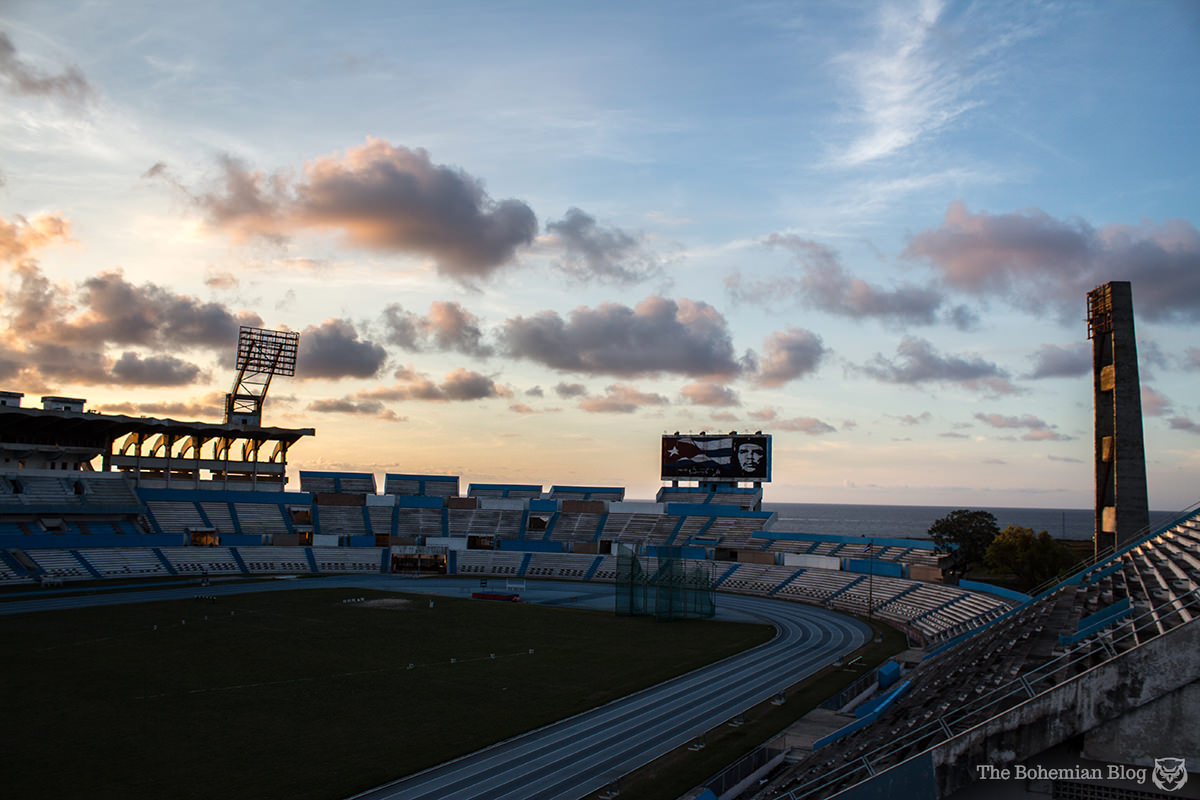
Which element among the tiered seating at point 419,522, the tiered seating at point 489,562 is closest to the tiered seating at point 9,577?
the tiered seating at point 419,522

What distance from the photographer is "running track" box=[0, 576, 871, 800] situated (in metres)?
22.3

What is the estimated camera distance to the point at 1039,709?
10.0 meters

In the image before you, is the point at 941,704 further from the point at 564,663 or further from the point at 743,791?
the point at 564,663

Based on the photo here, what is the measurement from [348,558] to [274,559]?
774 centimetres

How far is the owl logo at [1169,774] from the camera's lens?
30.6ft

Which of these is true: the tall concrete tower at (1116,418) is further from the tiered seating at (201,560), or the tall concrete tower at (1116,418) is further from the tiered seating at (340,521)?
the tiered seating at (201,560)

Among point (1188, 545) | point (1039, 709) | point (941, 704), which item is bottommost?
point (941, 704)

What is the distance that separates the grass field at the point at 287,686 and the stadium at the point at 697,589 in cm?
77

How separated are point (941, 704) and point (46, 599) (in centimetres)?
6289

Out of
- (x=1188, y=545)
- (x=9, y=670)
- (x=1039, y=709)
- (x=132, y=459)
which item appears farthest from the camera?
(x=132, y=459)

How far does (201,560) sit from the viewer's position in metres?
74.0

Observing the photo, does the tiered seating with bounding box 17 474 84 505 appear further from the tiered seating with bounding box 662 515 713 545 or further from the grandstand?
the tiered seating with bounding box 662 515 713 545

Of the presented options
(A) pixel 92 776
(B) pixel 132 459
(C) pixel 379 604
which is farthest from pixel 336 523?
(A) pixel 92 776

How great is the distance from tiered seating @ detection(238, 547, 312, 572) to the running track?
23429mm
